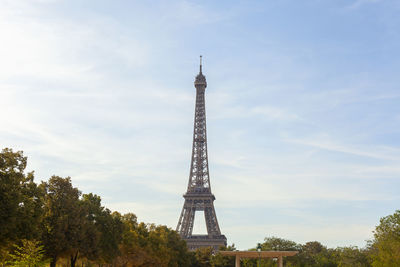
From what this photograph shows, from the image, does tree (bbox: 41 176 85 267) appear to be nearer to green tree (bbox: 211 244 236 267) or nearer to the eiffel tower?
green tree (bbox: 211 244 236 267)

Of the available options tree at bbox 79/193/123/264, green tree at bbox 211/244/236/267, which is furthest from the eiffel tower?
tree at bbox 79/193/123/264

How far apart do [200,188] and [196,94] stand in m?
27.7

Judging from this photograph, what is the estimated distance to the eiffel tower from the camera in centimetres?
11273

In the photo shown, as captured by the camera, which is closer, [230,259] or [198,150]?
[230,259]

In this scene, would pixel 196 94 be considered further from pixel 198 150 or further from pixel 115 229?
pixel 115 229

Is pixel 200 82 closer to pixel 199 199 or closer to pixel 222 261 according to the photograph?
pixel 199 199

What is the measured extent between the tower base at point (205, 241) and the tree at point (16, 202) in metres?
77.8

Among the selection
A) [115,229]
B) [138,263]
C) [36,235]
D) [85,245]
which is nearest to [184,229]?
[138,263]

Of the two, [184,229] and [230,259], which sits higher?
[184,229]

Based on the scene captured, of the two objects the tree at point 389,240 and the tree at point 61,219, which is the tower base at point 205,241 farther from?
the tree at point 61,219

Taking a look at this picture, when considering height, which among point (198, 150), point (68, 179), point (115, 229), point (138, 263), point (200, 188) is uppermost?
point (198, 150)

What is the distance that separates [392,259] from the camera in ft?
170

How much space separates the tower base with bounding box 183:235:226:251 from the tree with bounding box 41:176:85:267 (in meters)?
68.1

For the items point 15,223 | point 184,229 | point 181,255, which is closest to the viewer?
point 15,223
